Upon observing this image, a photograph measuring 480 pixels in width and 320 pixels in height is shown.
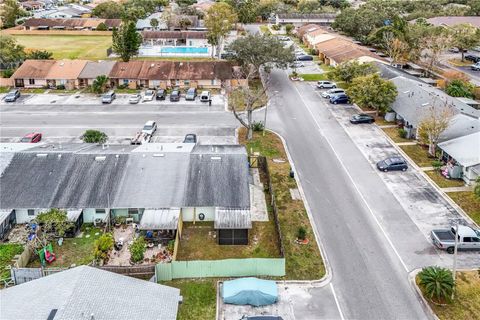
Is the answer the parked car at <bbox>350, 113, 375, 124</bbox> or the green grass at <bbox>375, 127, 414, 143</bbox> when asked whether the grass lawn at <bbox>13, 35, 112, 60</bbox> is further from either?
the green grass at <bbox>375, 127, 414, 143</bbox>

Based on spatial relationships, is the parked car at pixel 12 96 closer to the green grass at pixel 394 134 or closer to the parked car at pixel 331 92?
the parked car at pixel 331 92

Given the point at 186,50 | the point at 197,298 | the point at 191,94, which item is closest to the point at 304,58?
the point at 186,50

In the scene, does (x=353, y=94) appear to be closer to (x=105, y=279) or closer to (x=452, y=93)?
(x=452, y=93)

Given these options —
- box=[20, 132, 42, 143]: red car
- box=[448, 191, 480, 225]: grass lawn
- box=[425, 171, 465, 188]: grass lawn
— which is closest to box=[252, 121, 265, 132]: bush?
box=[425, 171, 465, 188]: grass lawn

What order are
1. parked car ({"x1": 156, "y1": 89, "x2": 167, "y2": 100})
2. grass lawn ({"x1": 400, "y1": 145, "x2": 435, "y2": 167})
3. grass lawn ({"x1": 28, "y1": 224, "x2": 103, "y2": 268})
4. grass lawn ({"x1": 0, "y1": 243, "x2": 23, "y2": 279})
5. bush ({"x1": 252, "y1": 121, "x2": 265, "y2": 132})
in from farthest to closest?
parked car ({"x1": 156, "y1": 89, "x2": 167, "y2": 100}) < bush ({"x1": 252, "y1": 121, "x2": 265, "y2": 132}) < grass lawn ({"x1": 400, "y1": 145, "x2": 435, "y2": 167}) < grass lawn ({"x1": 28, "y1": 224, "x2": 103, "y2": 268}) < grass lawn ({"x1": 0, "y1": 243, "x2": 23, "y2": 279})

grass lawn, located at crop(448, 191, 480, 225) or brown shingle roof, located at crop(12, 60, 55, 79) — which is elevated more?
brown shingle roof, located at crop(12, 60, 55, 79)

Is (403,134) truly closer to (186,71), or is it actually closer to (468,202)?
(468,202)

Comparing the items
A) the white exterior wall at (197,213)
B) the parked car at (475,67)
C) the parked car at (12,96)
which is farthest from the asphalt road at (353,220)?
the parked car at (475,67)
